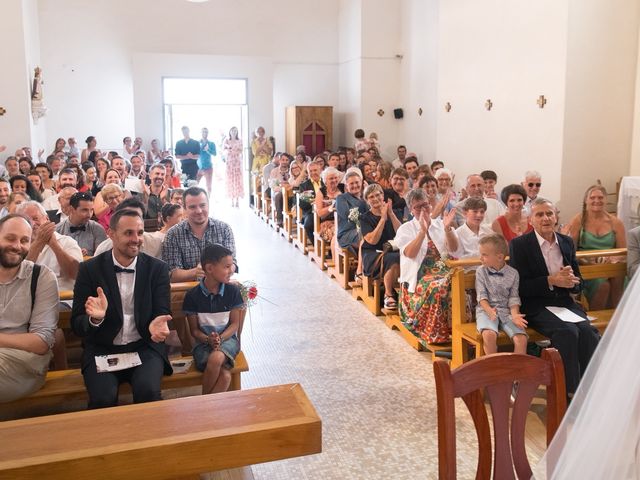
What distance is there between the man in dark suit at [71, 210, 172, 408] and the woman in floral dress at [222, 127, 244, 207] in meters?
10.8

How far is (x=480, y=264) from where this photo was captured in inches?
173

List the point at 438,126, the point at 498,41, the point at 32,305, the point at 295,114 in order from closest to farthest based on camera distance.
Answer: the point at 32,305
the point at 498,41
the point at 438,126
the point at 295,114

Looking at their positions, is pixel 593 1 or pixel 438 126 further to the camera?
pixel 438 126

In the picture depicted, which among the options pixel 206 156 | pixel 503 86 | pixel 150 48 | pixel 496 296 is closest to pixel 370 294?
pixel 496 296

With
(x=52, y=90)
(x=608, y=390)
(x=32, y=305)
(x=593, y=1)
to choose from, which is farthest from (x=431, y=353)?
(x=52, y=90)

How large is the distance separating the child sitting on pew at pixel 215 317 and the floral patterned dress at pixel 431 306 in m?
1.69

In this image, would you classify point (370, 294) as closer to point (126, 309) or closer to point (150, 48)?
point (126, 309)

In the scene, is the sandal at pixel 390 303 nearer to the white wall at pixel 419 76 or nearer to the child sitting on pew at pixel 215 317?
the child sitting on pew at pixel 215 317

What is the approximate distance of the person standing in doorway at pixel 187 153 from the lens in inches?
524

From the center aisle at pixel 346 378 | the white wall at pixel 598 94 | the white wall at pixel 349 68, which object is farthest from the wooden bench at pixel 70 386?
the white wall at pixel 349 68

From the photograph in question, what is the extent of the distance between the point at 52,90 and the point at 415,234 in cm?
1101

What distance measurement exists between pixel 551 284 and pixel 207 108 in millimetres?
11780

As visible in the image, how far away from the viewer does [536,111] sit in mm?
8156

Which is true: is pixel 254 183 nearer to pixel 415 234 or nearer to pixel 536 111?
pixel 536 111
